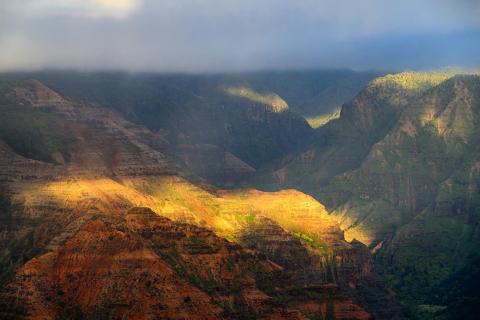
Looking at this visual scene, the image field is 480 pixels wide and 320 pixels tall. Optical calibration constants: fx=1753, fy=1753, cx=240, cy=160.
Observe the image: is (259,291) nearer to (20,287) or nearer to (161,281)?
(161,281)

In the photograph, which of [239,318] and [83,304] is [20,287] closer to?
[83,304]

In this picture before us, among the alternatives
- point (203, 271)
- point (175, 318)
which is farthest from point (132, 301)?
point (203, 271)

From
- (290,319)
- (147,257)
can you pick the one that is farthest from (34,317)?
(290,319)

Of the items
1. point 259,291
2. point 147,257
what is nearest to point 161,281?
point 147,257

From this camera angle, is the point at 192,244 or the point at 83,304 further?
the point at 192,244

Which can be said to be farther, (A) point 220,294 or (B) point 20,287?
(A) point 220,294

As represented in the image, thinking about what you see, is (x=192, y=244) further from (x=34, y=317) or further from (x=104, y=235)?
(x=34, y=317)

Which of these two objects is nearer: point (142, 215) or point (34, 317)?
point (34, 317)
